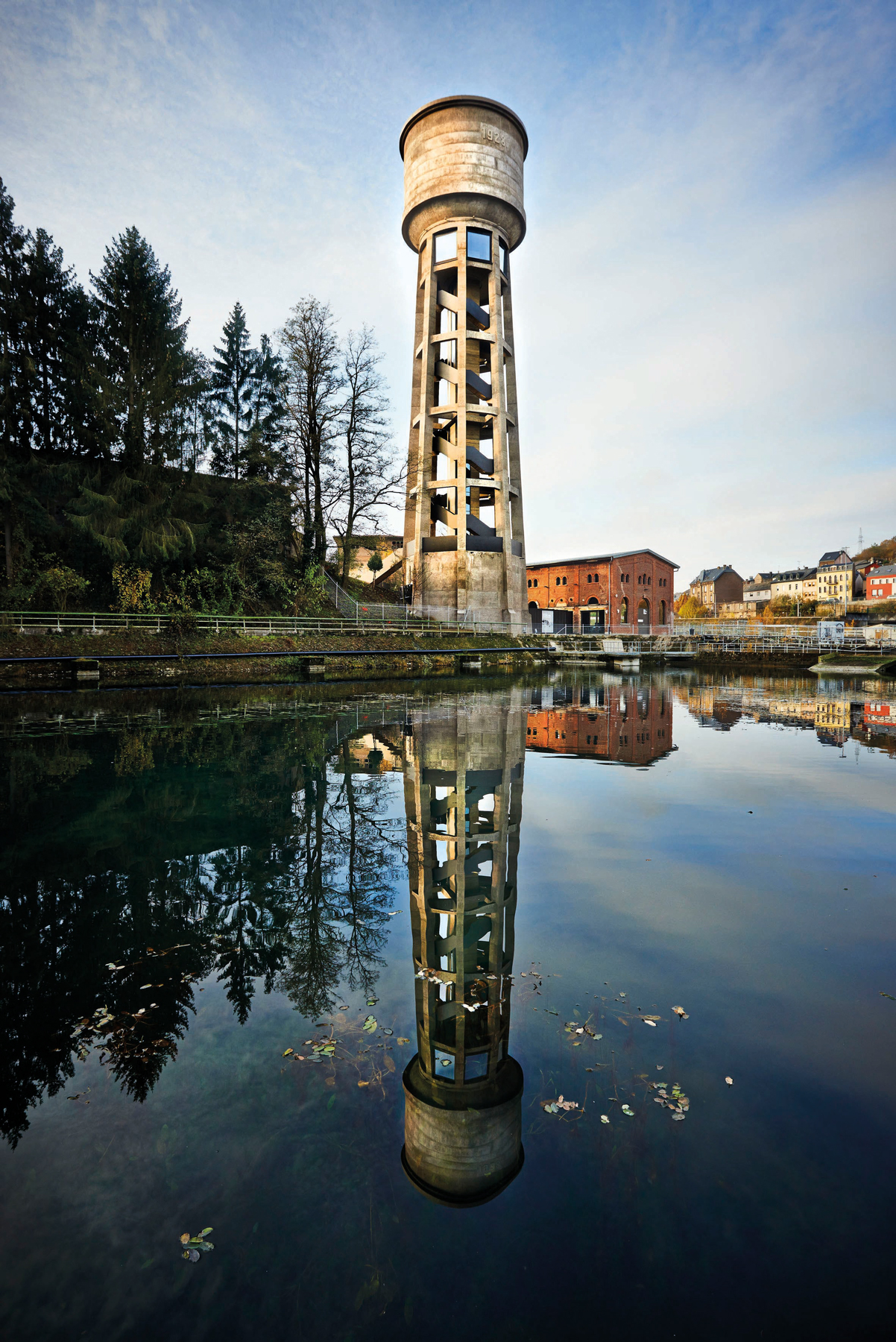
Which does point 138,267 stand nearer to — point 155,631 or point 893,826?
point 155,631

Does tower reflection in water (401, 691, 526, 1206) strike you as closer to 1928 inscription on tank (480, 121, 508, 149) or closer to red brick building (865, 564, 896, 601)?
1928 inscription on tank (480, 121, 508, 149)

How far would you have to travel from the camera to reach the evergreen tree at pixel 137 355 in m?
29.8

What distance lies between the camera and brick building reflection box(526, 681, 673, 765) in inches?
480

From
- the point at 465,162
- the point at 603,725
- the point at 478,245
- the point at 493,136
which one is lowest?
the point at 603,725

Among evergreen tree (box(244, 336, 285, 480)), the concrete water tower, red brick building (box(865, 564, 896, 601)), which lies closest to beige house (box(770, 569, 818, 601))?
red brick building (box(865, 564, 896, 601))

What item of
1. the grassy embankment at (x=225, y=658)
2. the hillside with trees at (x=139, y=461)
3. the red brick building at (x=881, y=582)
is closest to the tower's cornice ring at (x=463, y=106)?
the hillside with trees at (x=139, y=461)

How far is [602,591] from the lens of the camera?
64812mm

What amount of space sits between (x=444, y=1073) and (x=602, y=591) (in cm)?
6482

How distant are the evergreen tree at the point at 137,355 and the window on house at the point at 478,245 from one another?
20.0m

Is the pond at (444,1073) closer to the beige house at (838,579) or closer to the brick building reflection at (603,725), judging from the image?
the brick building reflection at (603,725)

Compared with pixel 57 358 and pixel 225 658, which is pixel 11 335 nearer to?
pixel 57 358

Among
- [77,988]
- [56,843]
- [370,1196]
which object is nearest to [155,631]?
[56,843]

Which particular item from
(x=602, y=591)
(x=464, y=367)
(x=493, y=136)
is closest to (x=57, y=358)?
(x=464, y=367)

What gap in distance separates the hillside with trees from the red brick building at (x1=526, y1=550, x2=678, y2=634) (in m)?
31.1
